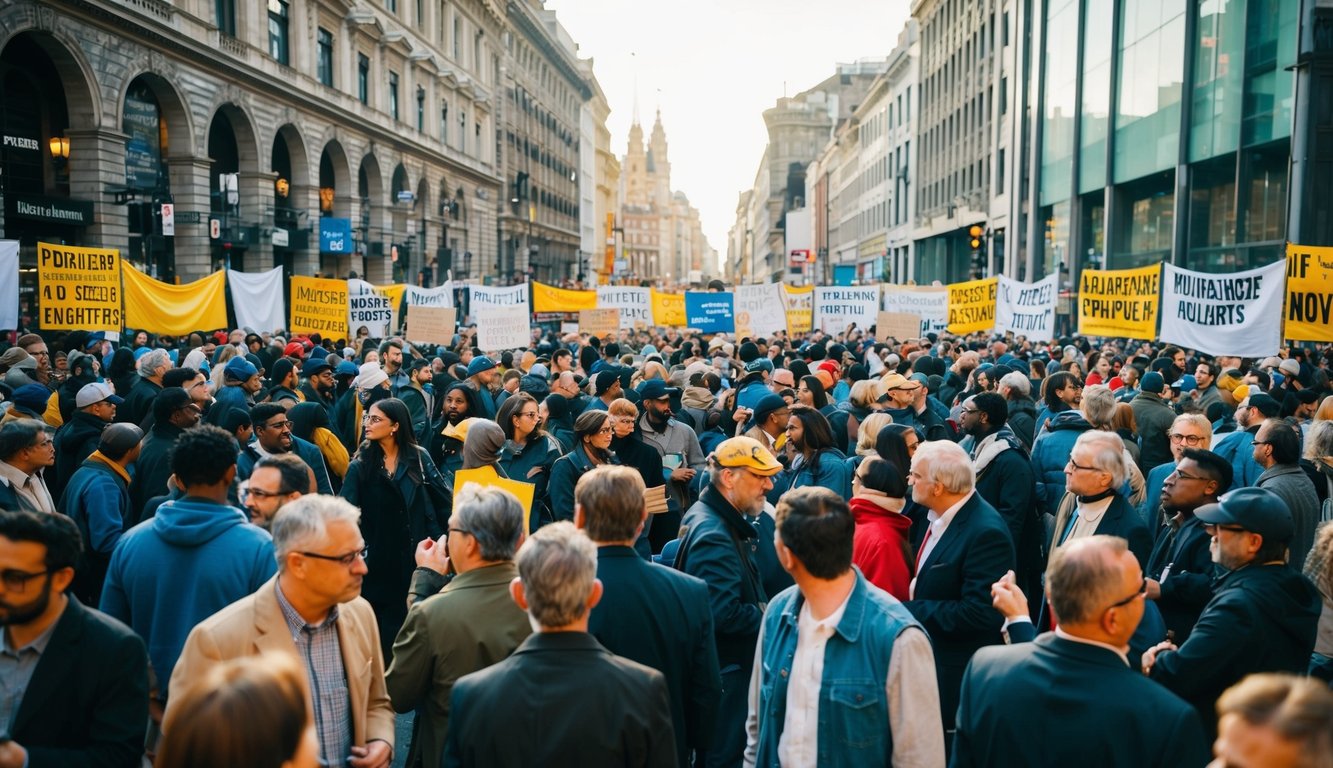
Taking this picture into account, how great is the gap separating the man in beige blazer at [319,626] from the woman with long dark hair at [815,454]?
3417 mm

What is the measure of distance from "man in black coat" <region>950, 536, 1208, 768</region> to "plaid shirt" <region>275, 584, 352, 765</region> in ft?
6.77

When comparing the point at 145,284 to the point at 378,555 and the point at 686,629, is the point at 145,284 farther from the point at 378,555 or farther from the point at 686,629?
the point at 686,629

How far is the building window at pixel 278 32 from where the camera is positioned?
3662 cm

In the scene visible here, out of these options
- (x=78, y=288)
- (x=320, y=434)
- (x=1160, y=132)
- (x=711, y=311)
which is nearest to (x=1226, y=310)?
(x=320, y=434)

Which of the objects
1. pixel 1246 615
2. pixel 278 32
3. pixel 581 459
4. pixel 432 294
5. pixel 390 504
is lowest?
pixel 390 504

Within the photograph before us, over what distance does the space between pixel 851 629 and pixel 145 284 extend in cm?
1333

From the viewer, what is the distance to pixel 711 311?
20969 mm

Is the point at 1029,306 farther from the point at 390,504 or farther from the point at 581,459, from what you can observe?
the point at 390,504

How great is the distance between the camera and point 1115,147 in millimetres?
29141

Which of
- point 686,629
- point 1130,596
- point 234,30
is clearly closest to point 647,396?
point 686,629

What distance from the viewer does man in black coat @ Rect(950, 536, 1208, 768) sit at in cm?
285

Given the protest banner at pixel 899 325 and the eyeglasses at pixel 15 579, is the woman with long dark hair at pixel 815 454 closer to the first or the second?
the eyeglasses at pixel 15 579

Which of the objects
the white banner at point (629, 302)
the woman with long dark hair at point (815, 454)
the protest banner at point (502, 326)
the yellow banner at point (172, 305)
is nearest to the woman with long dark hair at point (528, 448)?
the woman with long dark hair at point (815, 454)

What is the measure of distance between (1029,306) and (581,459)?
1132 centimetres
